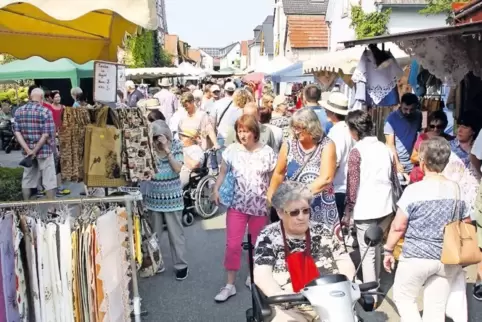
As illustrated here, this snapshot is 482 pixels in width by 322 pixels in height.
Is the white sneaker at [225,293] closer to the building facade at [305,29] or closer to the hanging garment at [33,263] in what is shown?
the hanging garment at [33,263]

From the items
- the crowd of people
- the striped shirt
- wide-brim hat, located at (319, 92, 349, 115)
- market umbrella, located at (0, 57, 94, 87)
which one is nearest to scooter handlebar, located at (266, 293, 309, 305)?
the crowd of people

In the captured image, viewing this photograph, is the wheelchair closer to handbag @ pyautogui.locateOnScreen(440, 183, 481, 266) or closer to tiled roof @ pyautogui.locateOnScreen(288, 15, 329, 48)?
handbag @ pyautogui.locateOnScreen(440, 183, 481, 266)

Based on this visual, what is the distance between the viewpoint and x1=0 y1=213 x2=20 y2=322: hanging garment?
3286 mm

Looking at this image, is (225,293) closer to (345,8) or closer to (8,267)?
(8,267)

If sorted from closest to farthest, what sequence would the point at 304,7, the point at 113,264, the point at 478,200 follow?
the point at 113,264 → the point at 478,200 → the point at 304,7

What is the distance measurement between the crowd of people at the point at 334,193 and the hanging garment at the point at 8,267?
1.51 m

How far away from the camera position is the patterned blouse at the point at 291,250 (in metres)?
3.22

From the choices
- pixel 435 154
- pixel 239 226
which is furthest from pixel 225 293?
pixel 435 154

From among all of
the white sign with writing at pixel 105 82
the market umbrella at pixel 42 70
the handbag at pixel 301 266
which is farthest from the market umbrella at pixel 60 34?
the market umbrella at pixel 42 70

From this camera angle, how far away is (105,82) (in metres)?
4.62

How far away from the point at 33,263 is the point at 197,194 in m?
4.35

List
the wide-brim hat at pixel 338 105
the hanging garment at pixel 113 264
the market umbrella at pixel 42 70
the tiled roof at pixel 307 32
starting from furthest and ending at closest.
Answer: the tiled roof at pixel 307 32
the market umbrella at pixel 42 70
the wide-brim hat at pixel 338 105
the hanging garment at pixel 113 264

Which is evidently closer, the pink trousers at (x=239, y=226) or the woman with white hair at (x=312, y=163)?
the woman with white hair at (x=312, y=163)

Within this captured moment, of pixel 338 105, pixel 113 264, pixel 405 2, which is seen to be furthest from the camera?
pixel 405 2
